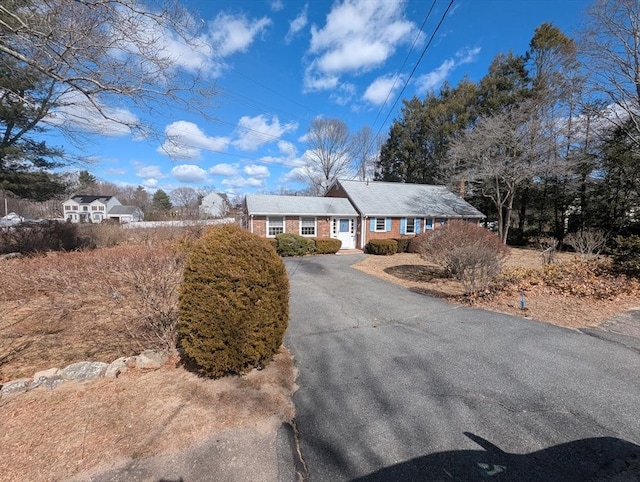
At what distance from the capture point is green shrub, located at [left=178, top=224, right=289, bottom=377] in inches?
129

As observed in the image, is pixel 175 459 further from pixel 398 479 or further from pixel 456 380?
pixel 456 380

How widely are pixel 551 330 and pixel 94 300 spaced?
976cm

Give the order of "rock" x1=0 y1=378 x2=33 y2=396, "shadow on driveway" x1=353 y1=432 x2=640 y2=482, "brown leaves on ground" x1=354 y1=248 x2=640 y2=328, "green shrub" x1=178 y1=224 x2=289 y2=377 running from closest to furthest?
"shadow on driveway" x1=353 y1=432 x2=640 y2=482 → "rock" x1=0 y1=378 x2=33 y2=396 → "green shrub" x1=178 y1=224 x2=289 y2=377 → "brown leaves on ground" x1=354 y1=248 x2=640 y2=328

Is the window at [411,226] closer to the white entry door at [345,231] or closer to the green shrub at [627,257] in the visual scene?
the white entry door at [345,231]

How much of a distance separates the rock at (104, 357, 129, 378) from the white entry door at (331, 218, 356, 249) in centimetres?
1684

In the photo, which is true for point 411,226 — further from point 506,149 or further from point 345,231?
point 506,149

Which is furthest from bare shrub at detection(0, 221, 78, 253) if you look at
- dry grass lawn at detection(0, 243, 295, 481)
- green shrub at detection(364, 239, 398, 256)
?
green shrub at detection(364, 239, 398, 256)

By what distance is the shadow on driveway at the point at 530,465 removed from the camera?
2240mm

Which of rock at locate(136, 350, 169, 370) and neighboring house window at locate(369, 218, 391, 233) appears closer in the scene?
rock at locate(136, 350, 169, 370)

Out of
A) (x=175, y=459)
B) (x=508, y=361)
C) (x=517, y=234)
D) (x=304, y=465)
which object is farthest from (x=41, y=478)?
(x=517, y=234)

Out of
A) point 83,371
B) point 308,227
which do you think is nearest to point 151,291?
point 83,371

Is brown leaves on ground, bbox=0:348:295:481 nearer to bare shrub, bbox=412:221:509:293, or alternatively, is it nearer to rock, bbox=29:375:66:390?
Result: rock, bbox=29:375:66:390

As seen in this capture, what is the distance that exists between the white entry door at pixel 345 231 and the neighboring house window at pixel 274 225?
11.9ft

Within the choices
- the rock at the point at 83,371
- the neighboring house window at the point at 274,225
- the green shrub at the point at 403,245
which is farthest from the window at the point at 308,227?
the rock at the point at 83,371
